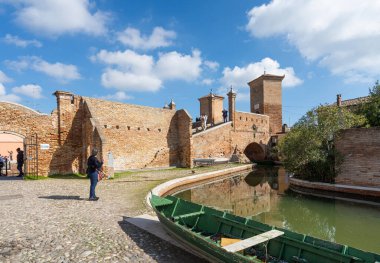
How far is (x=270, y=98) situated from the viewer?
100.0 feet

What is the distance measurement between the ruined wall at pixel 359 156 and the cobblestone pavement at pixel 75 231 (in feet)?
30.2

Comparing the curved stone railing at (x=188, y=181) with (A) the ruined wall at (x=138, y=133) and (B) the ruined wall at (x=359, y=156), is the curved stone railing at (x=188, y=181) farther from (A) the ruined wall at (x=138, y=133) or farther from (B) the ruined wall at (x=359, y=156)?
(B) the ruined wall at (x=359, y=156)

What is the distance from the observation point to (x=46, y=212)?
6.49 m

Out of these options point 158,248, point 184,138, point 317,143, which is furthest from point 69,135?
point 317,143

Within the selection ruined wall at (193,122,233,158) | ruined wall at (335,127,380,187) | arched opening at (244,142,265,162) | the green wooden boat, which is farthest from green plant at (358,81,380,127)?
the green wooden boat

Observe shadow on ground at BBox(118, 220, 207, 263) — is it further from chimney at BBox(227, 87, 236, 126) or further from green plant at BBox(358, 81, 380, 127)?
chimney at BBox(227, 87, 236, 126)

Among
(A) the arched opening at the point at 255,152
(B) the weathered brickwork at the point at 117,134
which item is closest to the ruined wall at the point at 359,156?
(B) the weathered brickwork at the point at 117,134

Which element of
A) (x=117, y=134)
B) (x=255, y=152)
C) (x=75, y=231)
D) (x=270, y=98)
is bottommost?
(x=75, y=231)

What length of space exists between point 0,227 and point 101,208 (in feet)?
7.37

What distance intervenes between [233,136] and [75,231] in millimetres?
20205

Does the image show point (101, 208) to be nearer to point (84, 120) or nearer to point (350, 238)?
point (350, 238)

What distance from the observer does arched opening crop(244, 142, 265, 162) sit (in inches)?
1114

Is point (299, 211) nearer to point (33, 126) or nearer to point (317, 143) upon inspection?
point (317, 143)

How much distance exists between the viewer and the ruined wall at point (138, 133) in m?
15.7
